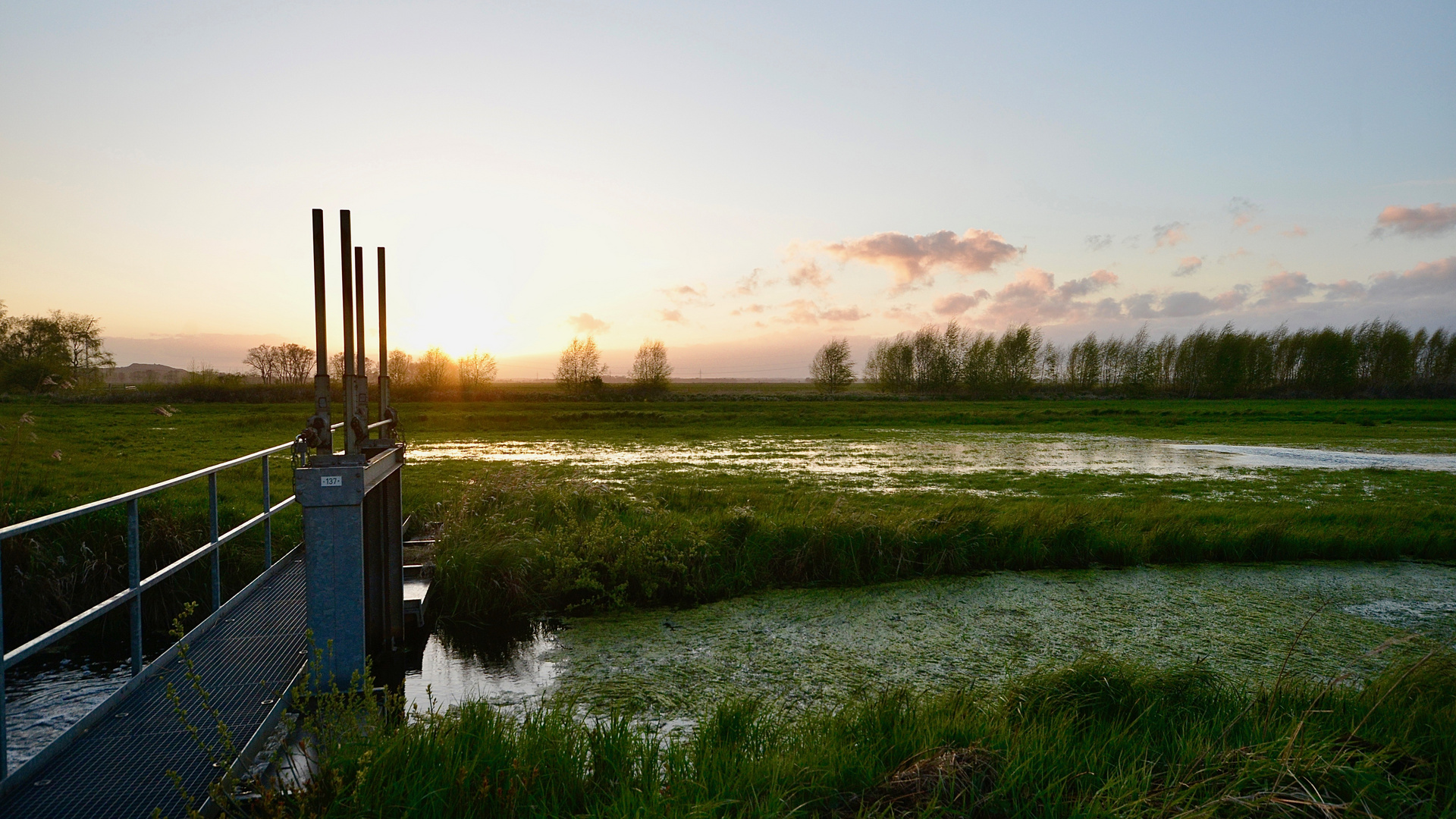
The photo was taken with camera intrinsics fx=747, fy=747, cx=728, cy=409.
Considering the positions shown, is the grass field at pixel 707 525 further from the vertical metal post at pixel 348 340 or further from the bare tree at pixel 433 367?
the bare tree at pixel 433 367

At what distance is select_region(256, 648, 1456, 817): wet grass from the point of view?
3.02 m

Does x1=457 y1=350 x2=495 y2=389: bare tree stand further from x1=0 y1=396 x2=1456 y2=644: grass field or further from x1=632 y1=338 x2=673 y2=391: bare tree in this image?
x1=0 y1=396 x2=1456 y2=644: grass field

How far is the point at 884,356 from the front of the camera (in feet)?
301

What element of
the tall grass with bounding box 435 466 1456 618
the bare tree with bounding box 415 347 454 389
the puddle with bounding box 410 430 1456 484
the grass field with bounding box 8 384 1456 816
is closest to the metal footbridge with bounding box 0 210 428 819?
the grass field with bounding box 8 384 1456 816

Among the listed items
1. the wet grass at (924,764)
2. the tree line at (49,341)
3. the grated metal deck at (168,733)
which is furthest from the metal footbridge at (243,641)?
the tree line at (49,341)

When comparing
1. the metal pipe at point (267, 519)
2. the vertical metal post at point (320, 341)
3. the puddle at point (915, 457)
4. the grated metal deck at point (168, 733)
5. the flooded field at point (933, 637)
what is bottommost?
the flooded field at point (933, 637)

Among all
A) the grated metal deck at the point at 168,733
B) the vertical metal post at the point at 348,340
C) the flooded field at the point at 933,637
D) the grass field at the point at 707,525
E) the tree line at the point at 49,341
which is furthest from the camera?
the tree line at the point at 49,341

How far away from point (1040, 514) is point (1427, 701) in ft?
20.1

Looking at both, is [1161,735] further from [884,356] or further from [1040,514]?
[884,356]

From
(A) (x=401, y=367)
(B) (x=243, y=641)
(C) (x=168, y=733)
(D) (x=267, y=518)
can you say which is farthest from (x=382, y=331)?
(A) (x=401, y=367)

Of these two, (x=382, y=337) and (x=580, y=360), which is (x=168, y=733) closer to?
(x=382, y=337)

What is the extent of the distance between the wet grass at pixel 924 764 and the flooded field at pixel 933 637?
1021mm

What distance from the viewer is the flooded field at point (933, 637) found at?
5.61 metres

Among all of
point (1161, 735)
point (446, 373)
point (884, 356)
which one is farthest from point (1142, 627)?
point (884, 356)
